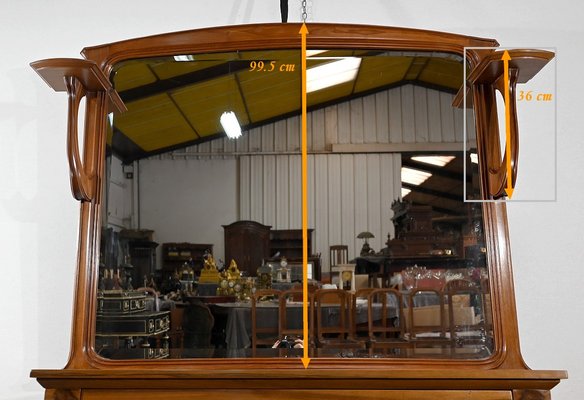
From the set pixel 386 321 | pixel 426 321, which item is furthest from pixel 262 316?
pixel 426 321

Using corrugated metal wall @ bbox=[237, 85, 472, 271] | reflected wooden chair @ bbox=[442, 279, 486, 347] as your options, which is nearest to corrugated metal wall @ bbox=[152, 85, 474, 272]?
corrugated metal wall @ bbox=[237, 85, 472, 271]

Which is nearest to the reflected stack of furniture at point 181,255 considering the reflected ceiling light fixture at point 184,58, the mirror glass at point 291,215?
the mirror glass at point 291,215

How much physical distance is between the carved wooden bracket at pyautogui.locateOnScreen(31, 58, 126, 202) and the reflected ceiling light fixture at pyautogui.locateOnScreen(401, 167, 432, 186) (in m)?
0.74

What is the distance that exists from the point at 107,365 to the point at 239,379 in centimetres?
35

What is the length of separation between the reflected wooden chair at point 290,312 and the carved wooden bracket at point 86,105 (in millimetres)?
551

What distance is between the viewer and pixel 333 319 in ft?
5.79

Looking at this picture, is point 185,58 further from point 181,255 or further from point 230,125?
point 181,255

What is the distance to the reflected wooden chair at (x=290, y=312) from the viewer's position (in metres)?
1.75

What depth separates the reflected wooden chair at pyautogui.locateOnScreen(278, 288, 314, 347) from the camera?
175 cm

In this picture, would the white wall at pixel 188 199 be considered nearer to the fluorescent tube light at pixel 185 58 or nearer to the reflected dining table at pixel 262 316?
the reflected dining table at pixel 262 316

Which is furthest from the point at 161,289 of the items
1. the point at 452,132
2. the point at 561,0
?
the point at 561,0

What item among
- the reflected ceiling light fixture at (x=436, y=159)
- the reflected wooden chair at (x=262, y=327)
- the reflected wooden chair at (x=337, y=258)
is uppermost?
the reflected ceiling light fixture at (x=436, y=159)

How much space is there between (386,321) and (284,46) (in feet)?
2.43

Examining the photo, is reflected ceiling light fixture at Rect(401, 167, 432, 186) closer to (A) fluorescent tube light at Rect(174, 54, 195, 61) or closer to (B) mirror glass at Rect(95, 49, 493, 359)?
(B) mirror glass at Rect(95, 49, 493, 359)
